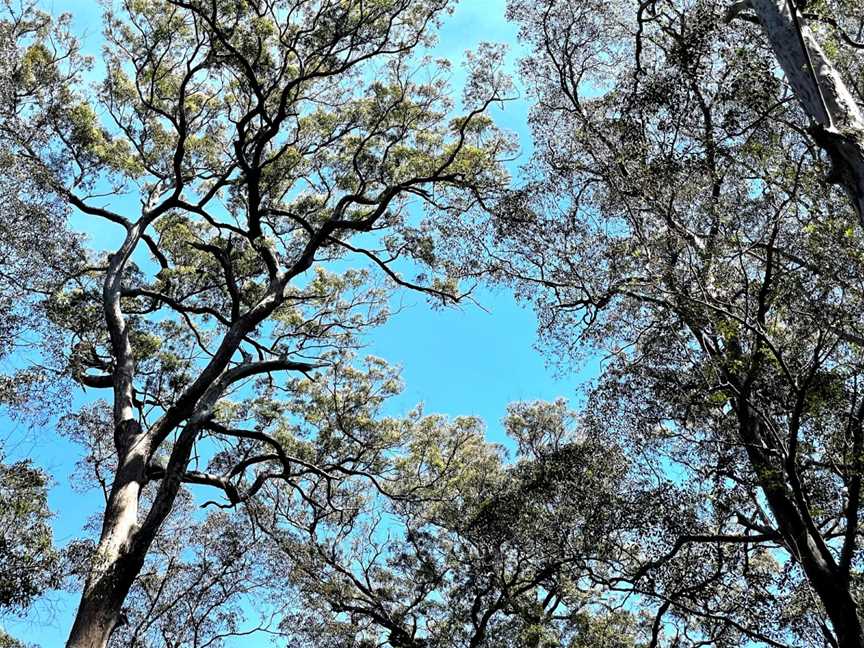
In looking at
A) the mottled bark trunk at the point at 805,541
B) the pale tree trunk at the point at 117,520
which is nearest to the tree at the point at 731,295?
the mottled bark trunk at the point at 805,541

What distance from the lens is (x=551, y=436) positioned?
543 inches

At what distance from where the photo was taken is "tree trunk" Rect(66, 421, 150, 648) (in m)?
7.00

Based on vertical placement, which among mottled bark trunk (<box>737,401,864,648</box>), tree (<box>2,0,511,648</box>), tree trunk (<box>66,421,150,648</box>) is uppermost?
tree (<box>2,0,511,648</box>)

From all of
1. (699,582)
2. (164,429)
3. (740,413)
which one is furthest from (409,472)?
(740,413)

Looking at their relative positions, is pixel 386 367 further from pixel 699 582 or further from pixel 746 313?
pixel 746 313

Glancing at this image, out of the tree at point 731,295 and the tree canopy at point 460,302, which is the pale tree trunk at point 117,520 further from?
the tree at point 731,295

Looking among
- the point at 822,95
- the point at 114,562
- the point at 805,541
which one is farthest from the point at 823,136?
the point at 114,562

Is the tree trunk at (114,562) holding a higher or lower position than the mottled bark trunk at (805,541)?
higher

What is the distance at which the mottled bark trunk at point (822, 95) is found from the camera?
4.96 meters

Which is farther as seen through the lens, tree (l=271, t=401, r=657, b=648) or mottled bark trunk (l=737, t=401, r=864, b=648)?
tree (l=271, t=401, r=657, b=648)

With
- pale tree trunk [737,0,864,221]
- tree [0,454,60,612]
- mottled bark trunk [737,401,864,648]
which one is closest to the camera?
pale tree trunk [737,0,864,221]

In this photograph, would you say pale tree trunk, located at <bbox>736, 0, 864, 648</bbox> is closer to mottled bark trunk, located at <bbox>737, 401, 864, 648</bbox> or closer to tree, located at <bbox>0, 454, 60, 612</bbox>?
mottled bark trunk, located at <bbox>737, 401, 864, 648</bbox>

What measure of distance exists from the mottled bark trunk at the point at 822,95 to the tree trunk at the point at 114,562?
24.8 feet

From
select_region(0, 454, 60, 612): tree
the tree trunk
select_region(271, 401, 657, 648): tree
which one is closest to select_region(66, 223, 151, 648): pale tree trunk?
the tree trunk
